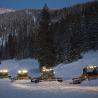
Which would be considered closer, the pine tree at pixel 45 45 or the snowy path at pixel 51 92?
the snowy path at pixel 51 92

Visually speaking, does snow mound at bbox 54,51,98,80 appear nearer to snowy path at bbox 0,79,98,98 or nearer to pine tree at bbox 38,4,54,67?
pine tree at bbox 38,4,54,67

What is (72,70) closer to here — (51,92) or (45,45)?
(45,45)

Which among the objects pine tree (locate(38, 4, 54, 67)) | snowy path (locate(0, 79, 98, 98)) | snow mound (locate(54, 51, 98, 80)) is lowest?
snowy path (locate(0, 79, 98, 98))

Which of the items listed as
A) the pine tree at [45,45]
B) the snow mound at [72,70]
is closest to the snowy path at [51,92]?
the snow mound at [72,70]

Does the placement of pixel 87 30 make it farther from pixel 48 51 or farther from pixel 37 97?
pixel 37 97

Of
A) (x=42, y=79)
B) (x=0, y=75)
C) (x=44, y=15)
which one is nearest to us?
(x=42, y=79)

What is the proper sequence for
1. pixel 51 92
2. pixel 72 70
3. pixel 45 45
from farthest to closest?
1. pixel 45 45
2. pixel 72 70
3. pixel 51 92

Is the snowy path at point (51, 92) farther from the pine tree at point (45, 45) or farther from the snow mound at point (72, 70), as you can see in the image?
the pine tree at point (45, 45)

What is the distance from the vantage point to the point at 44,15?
82.9 metres

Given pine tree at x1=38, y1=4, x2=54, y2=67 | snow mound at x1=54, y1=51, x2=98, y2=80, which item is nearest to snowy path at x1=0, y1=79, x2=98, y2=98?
snow mound at x1=54, y1=51, x2=98, y2=80

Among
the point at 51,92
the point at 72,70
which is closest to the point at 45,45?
the point at 72,70

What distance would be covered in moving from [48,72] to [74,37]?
1292 inches

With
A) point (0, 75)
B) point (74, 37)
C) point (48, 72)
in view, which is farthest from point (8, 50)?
point (48, 72)

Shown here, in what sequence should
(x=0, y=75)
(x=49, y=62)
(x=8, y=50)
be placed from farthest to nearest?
(x=8, y=50)
(x=49, y=62)
(x=0, y=75)
